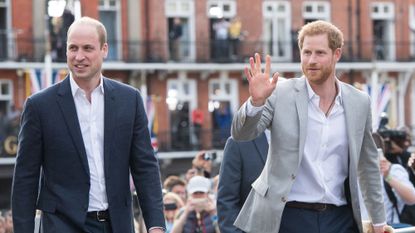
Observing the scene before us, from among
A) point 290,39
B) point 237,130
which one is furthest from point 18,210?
point 290,39

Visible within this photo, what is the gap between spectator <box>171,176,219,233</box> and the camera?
1236 cm

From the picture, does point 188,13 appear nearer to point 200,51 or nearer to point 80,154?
point 200,51

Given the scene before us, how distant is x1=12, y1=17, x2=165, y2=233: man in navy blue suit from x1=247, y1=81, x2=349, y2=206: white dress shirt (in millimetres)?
972

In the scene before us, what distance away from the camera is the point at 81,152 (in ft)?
25.0

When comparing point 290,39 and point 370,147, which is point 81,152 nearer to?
point 370,147

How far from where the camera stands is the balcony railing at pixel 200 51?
44.3m

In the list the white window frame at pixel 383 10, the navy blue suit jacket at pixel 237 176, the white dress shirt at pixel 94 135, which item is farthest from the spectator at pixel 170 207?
the white window frame at pixel 383 10

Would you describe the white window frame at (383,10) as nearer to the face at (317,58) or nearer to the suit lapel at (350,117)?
the suit lapel at (350,117)

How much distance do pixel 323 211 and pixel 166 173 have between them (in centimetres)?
3873

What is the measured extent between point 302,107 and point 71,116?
1.44 meters

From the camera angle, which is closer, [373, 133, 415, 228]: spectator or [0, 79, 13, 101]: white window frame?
[373, 133, 415, 228]: spectator

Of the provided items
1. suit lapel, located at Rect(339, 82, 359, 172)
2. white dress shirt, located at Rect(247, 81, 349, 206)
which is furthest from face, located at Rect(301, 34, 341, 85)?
suit lapel, located at Rect(339, 82, 359, 172)

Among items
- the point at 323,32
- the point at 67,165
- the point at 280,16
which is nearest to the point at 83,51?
the point at 67,165

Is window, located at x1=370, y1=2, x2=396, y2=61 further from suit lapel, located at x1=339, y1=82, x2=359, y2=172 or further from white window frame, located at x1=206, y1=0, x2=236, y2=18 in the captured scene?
suit lapel, located at x1=339, y1=82, x2=359, y2=172
